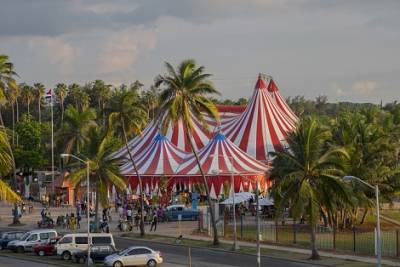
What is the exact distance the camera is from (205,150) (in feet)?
250

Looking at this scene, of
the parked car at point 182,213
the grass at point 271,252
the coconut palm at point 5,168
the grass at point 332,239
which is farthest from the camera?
the parked car at point 182,213

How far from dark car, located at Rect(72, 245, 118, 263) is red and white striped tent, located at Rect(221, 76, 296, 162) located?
3891cm

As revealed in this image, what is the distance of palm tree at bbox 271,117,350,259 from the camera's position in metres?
42.9

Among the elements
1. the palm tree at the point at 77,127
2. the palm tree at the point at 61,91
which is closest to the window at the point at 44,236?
the palm tree at the point at 77,127

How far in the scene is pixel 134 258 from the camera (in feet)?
136

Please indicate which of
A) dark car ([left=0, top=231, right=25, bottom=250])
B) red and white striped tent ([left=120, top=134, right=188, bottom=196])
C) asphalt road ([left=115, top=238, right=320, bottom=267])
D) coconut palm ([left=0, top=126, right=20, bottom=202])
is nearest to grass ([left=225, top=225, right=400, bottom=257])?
asphalt road ([left=115, top=238, right=320, bottom=267])

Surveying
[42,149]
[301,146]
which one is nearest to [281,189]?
[301,146]

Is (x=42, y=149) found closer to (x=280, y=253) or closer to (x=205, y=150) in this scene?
(x=205, y=150)

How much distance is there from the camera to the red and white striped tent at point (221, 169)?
72188 mm

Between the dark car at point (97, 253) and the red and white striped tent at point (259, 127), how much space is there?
38.9 meters

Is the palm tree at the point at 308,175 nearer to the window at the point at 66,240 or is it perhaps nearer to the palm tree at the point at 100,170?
the window at the point at 66,240

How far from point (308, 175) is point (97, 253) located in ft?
44.6

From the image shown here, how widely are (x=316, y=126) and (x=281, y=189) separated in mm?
4259

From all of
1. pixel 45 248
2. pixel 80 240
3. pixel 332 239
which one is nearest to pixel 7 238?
pixel 45 248
